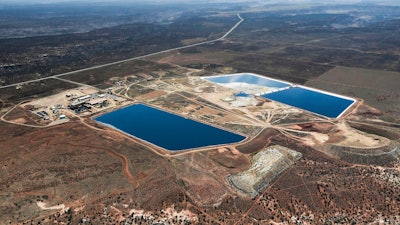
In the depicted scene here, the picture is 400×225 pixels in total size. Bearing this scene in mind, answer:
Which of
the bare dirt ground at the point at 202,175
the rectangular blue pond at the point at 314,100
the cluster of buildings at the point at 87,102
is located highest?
the cluster of buildings at the point at 87,102

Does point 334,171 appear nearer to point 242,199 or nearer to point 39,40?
point 242,199

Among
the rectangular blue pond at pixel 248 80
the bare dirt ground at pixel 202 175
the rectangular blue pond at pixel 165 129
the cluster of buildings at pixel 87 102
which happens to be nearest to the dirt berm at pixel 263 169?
the bare dirt ground at pixel 202 175

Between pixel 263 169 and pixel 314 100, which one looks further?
pixel 314 100

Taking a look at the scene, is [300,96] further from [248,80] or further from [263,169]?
[263,169]

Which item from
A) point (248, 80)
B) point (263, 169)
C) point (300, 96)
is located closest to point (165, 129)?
point (263, 169)

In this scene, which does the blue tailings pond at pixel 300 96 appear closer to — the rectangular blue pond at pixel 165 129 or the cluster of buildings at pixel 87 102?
the rectangular blue pond at pixel 165 129

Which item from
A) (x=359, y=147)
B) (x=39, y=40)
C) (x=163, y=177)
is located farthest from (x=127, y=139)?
(x=39, y=40)
